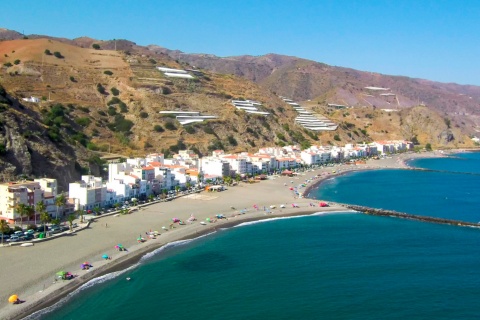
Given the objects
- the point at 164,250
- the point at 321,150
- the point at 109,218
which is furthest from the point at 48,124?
the point at 321,150

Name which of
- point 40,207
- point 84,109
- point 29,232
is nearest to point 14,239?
point 29,232

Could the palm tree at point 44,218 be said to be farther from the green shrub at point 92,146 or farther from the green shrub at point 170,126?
the green shrub at point 170,126

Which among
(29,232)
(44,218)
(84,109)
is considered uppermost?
(84,109)

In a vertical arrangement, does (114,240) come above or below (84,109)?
below

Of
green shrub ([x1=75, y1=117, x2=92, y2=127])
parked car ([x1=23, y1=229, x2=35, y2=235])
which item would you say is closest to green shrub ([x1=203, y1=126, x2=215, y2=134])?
green shrub ([x1=75, y1=117, x2=92, y2=127])

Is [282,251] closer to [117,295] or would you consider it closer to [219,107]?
[117,295]

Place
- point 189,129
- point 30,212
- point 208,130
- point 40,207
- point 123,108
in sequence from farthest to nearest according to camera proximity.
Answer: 1. point 208,130
2. point 189,129
3. point 123,108
4. point 40,207
5. point 30,212

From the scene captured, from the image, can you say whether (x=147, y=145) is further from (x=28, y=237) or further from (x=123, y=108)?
(x=28, y=237)
